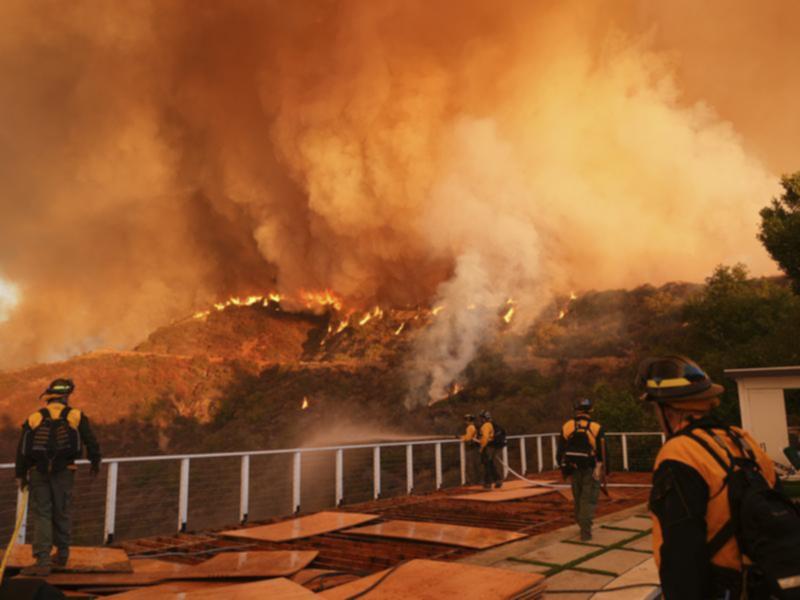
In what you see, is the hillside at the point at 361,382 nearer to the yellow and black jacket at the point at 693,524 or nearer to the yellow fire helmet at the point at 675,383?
the yellow fire helmet at the point at 675,383

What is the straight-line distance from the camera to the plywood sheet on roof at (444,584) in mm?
4145

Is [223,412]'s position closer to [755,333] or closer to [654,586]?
[755,333]

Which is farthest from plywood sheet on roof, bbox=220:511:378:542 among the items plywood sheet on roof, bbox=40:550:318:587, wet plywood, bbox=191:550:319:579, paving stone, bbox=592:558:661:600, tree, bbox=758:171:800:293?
tree, bbox=758:171:800:293

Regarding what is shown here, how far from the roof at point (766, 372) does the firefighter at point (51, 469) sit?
1420cm

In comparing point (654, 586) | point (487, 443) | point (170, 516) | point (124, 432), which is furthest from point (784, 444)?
point (124, 432)

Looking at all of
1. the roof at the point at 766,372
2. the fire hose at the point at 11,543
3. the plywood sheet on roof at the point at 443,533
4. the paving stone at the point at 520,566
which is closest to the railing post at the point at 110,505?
the plywood sheet on roof at the point at 443,533

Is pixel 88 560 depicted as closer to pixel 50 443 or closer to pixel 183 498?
pixel 50 443

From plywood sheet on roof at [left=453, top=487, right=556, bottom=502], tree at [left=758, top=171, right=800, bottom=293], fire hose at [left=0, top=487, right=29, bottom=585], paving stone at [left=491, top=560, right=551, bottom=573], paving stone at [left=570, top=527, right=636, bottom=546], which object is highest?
tree at [left=758, top=171, right=800, bottom=293]

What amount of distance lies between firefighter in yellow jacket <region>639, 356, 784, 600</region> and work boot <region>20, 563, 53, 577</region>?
567 cm

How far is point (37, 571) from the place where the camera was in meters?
5.30

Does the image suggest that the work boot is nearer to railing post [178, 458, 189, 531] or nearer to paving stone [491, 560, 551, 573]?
railing post [178, 458, 189, 531]

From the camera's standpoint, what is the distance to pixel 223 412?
68.9 m

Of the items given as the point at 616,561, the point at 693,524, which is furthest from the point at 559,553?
the point at 693,524

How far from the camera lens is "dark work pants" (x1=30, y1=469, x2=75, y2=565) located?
18.7 ft
